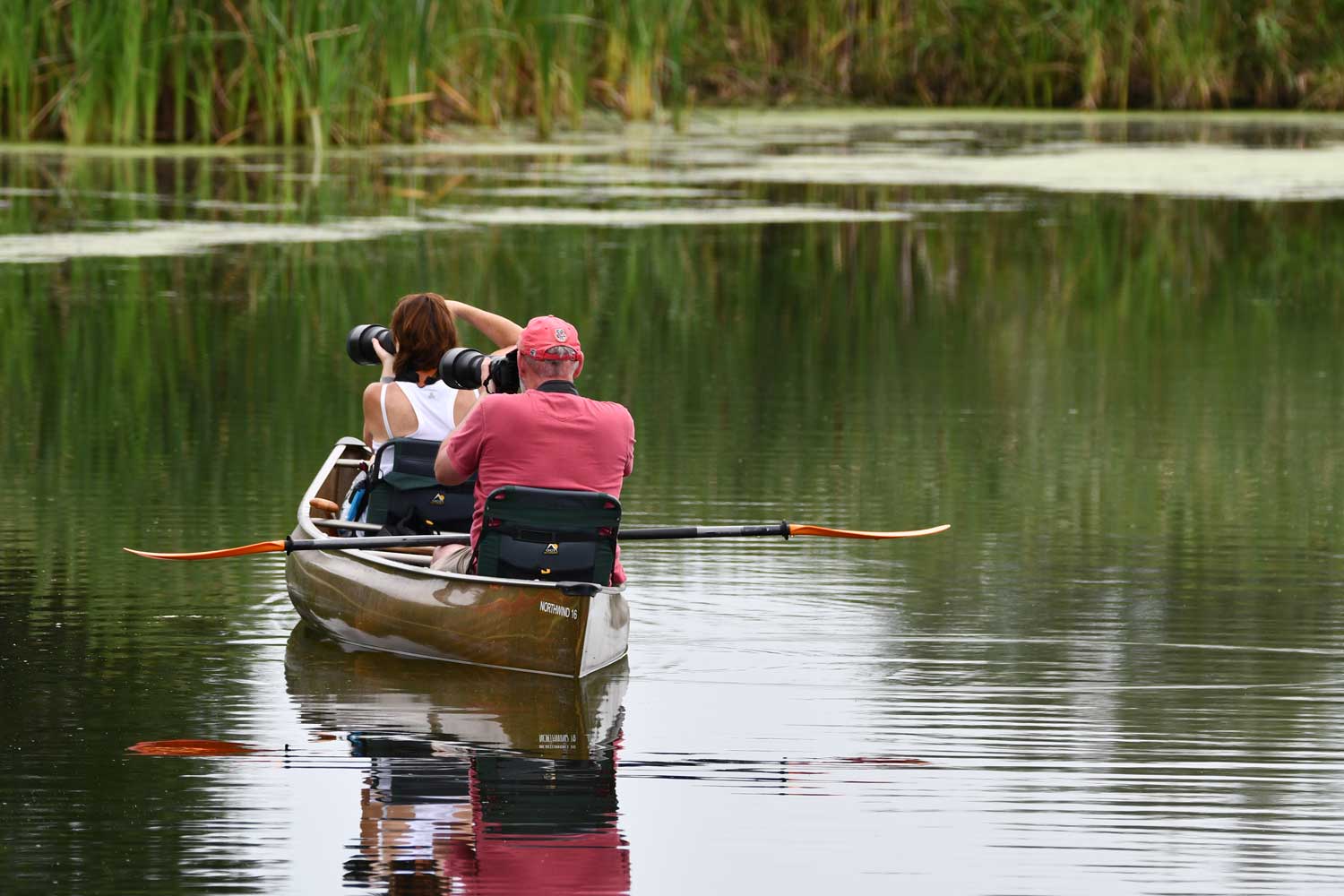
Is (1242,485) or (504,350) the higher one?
(504,350)

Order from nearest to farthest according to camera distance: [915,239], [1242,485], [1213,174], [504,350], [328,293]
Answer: [504,350]
[1242,485]
[328,293]
[915,239]
[1213,174]

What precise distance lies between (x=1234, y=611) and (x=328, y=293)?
28.2 ft

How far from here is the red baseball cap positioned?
6832mm

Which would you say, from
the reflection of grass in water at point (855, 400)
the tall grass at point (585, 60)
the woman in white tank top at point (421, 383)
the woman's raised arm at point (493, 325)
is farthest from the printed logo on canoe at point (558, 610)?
the tall grass at point (585, 60)

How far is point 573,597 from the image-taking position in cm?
686

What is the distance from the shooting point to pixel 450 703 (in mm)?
6754

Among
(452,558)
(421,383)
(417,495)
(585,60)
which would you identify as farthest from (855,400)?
(585,60)

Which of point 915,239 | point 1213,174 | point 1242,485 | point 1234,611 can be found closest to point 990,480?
point 1242,485

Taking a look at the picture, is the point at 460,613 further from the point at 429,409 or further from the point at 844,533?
the point at 844,533

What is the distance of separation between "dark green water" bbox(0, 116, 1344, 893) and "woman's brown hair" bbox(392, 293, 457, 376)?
0.85m

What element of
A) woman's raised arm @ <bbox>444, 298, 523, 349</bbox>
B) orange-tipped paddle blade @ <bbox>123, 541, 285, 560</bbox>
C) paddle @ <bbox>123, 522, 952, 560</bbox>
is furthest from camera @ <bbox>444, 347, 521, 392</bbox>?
woman's raised arm @ <bbox>444, 298, 523, 349</bbox>

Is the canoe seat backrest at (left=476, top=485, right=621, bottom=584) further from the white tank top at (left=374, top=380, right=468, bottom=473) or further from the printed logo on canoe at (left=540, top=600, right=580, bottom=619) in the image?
the white tank top at (left=374, top=380, right=468, bottom=473)

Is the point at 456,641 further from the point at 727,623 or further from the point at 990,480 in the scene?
the point at 990,480

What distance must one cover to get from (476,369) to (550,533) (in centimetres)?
60
